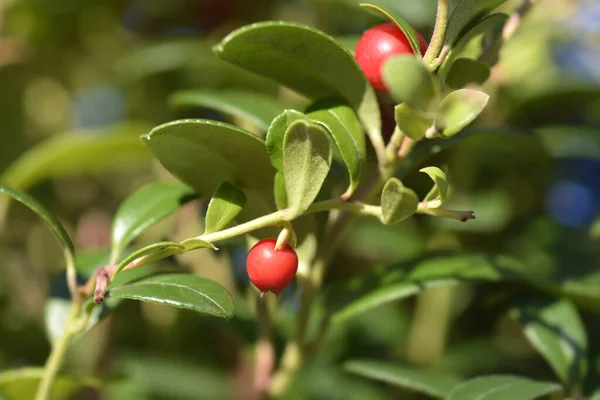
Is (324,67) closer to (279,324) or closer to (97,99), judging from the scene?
(279,324)

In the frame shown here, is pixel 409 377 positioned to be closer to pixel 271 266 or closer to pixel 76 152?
pixel 271 266

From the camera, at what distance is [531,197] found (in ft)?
5.13

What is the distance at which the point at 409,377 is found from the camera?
0.92m

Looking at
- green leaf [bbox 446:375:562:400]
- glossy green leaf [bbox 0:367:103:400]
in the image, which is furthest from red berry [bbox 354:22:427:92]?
glossy green leaf [bbox 0:367:103:400]

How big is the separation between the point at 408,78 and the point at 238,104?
441mm

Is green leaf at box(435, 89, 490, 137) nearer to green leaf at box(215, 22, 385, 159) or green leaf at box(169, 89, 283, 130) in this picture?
green leaf at box(215, 22, 385, 159)

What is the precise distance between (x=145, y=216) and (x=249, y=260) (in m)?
0.22

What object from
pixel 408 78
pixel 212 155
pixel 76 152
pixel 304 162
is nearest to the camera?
pixel 408 78

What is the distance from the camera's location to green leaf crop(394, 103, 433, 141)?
0.66 meters

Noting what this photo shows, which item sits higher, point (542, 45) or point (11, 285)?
point (542, 45)

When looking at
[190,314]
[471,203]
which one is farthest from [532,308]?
[190,314]

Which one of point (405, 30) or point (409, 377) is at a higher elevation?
point (405, 30)

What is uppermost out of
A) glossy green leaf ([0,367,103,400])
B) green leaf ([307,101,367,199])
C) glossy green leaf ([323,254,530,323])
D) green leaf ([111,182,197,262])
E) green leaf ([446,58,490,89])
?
green leaf ([446,58,490,89])

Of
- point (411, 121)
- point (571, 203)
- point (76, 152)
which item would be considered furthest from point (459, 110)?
point (571, 203)
